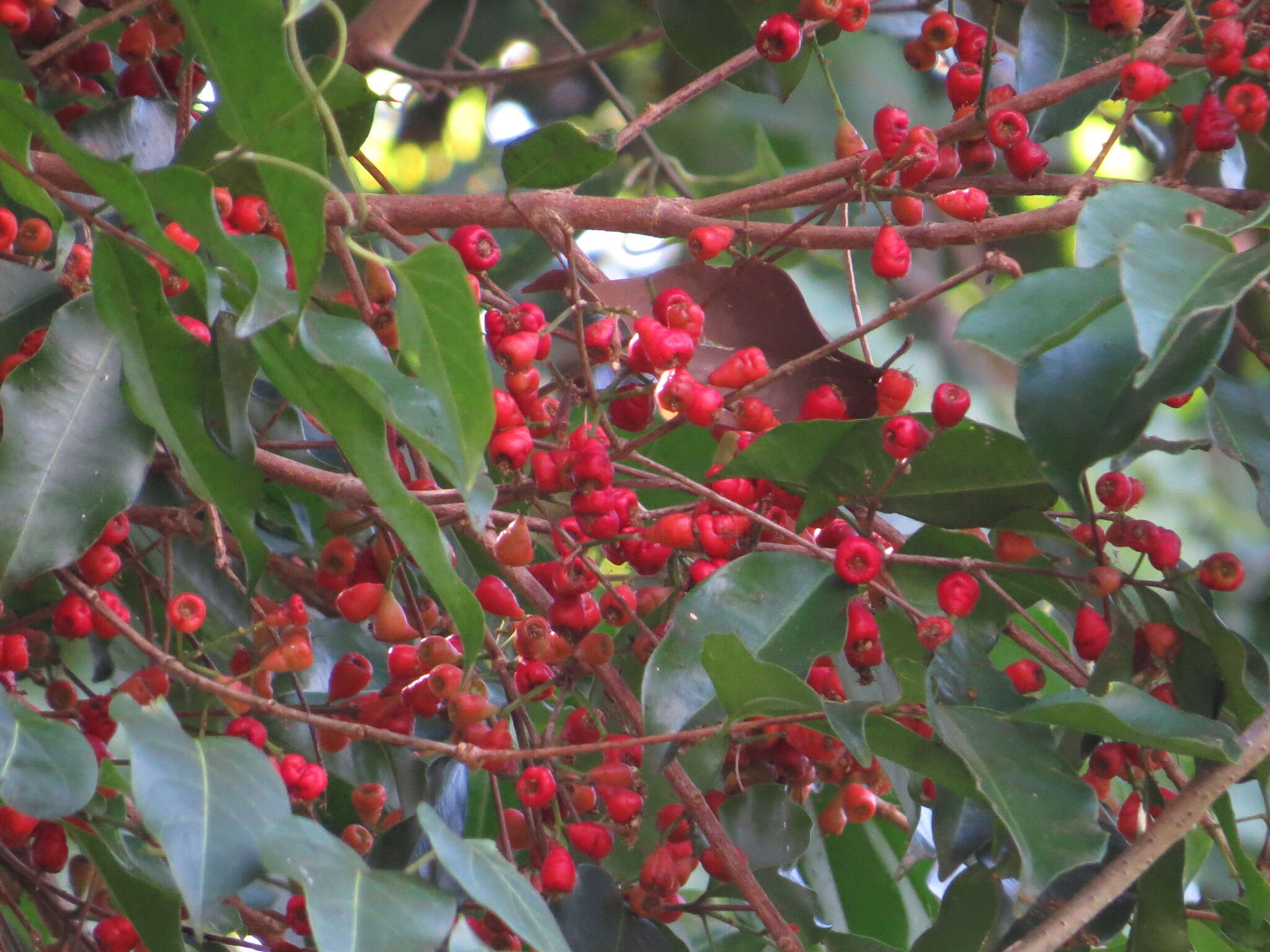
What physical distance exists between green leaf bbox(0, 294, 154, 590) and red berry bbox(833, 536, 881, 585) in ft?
1.49

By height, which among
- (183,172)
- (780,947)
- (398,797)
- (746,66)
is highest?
(183,172)

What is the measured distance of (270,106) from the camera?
2.31 feet

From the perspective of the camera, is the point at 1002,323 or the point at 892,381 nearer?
the point at 1002,323

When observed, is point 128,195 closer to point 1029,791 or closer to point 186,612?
point 186,612

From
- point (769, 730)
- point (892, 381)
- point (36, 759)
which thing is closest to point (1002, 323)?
point (892, 381)

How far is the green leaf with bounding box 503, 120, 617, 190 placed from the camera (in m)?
0.94

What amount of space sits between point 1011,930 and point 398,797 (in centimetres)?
52

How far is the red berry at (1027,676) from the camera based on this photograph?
929mm

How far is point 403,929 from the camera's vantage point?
630mm

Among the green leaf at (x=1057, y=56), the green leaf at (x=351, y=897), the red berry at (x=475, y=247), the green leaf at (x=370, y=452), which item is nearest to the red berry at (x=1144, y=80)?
the green leaf at (x=1057, y=56)

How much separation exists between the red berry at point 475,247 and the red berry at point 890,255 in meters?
0.28

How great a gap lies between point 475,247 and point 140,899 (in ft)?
1.59

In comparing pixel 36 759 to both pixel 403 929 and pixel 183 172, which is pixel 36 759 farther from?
pixel 183 172

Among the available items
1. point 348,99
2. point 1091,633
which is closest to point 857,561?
point 1091,633
